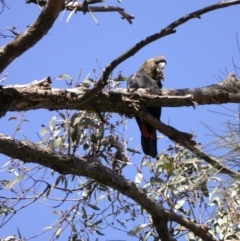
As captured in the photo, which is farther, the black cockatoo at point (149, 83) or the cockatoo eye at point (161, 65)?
the cockatoo eye at point (161, 65)

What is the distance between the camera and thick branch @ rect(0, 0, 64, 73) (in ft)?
7.50

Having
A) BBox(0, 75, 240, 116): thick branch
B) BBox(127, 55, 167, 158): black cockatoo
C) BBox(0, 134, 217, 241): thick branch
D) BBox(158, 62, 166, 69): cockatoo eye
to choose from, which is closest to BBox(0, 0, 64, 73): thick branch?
BBox(0, 75, 240, 116): thick branch

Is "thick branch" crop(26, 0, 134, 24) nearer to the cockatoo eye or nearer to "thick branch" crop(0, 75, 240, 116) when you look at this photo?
"thick branch" crop(0, 75, 240, 116)

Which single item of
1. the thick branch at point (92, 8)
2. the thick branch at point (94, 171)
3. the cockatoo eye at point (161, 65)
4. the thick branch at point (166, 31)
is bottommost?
the thick branch at point (94, 171)

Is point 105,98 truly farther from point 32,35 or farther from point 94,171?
point 32,35

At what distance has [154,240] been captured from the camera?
2.95m

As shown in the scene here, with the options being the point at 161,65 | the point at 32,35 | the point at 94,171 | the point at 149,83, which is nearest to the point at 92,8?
the point at 32,35

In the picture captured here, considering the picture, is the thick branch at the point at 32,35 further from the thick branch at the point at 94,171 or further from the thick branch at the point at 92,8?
the thick branch at the point at 94,171

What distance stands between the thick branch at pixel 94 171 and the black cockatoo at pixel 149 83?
1.55 feet

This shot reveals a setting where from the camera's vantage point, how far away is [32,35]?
2.35 meters

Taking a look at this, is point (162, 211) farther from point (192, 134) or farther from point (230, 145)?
point (230, 145)

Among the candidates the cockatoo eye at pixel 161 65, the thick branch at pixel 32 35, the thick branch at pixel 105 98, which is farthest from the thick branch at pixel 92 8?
the cockatoo eye at pixel 161 65

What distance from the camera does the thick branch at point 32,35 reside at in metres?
2.29

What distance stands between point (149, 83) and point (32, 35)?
139 cm
